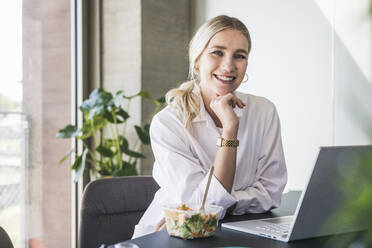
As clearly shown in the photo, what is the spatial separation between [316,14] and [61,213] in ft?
8.19

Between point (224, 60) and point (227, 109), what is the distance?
221mm

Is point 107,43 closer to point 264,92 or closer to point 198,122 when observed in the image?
point 264,92

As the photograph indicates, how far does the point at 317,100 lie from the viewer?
3.50m

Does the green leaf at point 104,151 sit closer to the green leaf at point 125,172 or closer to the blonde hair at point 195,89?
the green leaf at point 125,172

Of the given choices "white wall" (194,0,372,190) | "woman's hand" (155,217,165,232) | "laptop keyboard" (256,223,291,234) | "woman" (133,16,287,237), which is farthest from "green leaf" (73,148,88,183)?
"laptop keyboard" (256,223,291,234)

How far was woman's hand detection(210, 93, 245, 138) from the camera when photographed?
1.60 metres

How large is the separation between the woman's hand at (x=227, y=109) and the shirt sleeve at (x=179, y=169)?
14cm

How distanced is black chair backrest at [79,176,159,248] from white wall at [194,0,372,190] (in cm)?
197

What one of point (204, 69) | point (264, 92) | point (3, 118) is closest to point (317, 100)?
point (264, 92)

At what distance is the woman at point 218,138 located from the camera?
5.00 feet

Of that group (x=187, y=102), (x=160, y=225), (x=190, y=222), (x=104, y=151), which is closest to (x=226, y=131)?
(x=187, y=102)

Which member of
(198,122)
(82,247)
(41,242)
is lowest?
(41,242)

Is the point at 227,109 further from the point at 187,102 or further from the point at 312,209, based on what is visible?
the point at 312,209

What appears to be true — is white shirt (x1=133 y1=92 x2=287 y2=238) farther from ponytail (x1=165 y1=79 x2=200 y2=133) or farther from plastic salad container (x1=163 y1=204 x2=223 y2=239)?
plastic salad container (x1=163 y1=204 x2=223 y2=239)
